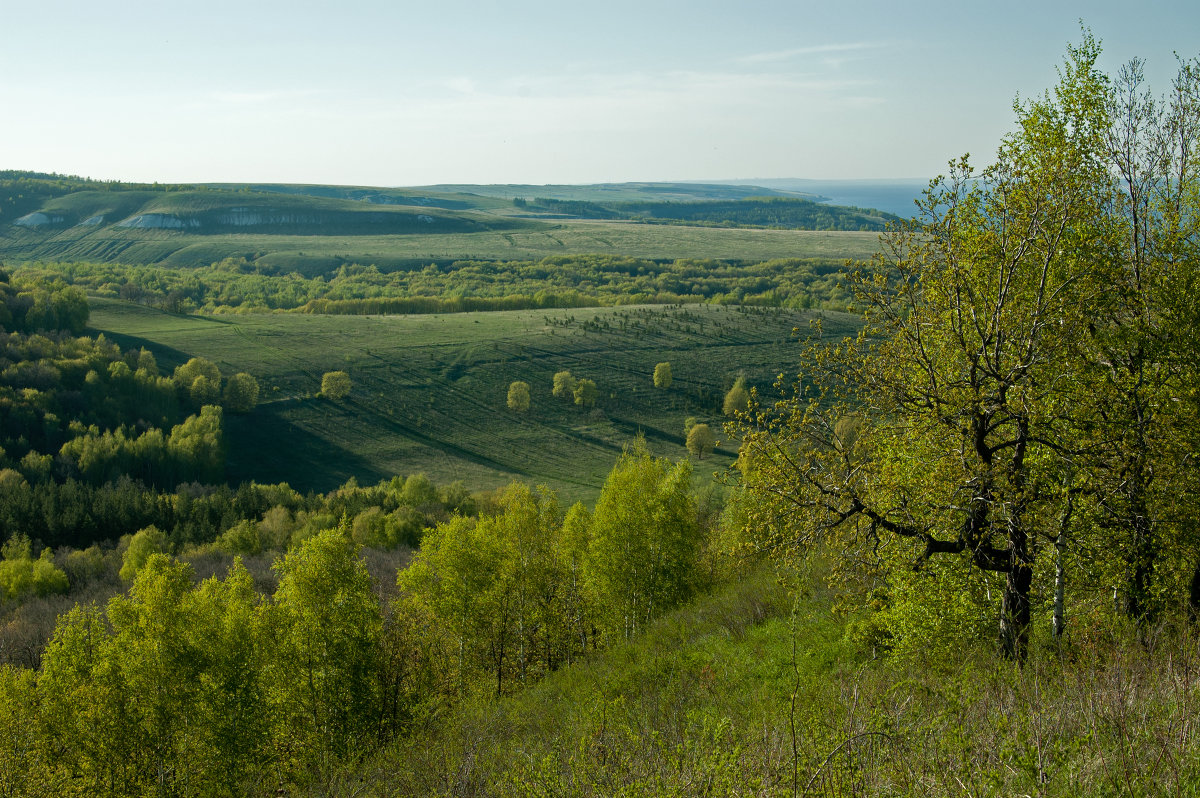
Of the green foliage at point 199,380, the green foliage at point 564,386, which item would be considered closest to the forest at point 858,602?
the green foliage at point 564,386

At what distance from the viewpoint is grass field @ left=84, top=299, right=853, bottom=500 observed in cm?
9712

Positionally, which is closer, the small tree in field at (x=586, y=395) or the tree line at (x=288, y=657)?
the tree line at (x=288, y=657)

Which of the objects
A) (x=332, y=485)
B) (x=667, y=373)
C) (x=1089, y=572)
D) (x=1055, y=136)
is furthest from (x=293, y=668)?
(x=667, y=373)

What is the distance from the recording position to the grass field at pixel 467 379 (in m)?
97.1

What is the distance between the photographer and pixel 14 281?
4958 inches

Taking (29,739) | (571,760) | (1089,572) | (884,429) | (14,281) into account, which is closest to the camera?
(571,760)

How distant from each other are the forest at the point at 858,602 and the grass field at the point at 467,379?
182 feet

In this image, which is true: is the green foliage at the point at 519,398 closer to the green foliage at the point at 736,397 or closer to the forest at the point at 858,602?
the green foliage at the point at 736,397

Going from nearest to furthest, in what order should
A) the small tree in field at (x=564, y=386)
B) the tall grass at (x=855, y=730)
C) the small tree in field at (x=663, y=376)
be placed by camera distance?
1. the tall grass at (x=855, y=730)
2. the small tree in field at (x=564, y=386)
3. the small tree in field at (x=663, y=376)

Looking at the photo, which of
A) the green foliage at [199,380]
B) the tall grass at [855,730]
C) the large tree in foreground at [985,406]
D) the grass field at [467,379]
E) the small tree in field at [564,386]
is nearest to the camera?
the tall grass at [855,730]

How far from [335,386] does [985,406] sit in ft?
354

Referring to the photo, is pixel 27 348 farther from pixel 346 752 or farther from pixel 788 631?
pixel 788 631

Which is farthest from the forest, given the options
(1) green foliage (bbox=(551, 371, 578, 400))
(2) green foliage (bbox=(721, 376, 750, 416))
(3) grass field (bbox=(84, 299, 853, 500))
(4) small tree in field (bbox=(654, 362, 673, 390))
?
(4) small tree in field (bbox=(654, 362, 673, 390))

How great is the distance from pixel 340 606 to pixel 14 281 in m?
137
